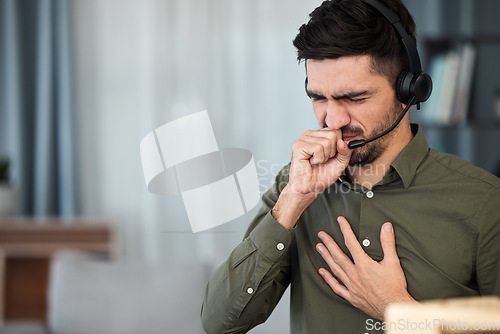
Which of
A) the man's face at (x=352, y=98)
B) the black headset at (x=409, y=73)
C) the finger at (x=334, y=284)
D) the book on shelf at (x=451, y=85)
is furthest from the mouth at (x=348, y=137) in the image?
the book on shelf at (x=451, y=85)

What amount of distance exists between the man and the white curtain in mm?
1899

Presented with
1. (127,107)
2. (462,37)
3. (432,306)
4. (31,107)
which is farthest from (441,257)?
(31,107)

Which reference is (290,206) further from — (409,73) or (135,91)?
(135,91)

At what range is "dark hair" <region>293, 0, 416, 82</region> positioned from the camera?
3.35ft

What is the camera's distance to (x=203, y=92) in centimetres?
303

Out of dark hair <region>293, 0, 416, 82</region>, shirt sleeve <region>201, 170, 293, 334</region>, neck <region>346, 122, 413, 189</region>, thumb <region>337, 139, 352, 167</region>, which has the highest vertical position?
dark hair <region>293, 0, 416, 82</region>

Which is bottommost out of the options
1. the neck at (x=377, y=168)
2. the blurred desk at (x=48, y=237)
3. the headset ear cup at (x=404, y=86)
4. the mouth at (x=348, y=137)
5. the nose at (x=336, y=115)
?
the blurred desk at (x=48, y=237)

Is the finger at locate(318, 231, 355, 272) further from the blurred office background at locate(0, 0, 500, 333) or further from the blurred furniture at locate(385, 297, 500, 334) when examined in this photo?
the blurred office background at locate(0, 0, 500, 333)

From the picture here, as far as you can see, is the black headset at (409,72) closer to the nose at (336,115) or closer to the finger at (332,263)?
the nose at (336,115)

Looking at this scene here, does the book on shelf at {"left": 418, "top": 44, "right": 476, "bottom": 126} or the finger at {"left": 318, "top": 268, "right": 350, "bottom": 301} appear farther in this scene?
the book on shelf at {"left": 418, "top": 44, "right": 476, "bottom": 126}

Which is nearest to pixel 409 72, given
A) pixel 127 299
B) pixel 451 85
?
pixel 127 299

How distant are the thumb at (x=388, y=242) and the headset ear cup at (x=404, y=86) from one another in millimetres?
235

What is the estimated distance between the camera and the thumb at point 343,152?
1.01 metres

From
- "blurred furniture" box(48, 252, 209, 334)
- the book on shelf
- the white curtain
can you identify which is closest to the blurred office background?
the white curtain
